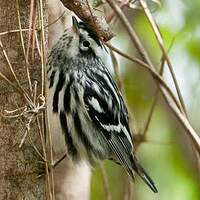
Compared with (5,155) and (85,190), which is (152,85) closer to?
(85,190)

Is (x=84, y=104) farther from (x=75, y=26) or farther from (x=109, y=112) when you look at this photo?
(x=75, y=26)

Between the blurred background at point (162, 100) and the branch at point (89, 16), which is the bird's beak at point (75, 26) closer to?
the branch at point (89, 16)

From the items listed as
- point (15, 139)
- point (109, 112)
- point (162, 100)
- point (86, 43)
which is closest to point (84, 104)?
point (109, 112)

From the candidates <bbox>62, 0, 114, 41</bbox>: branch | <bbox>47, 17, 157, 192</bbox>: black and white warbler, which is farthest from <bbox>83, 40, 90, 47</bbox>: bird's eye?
<bbox>62, 0, 114, 41</bbox>: branch

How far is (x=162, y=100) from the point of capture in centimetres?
464

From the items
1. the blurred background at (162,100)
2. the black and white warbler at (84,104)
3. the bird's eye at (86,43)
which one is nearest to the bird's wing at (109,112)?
the black and white warbler at (84,104)

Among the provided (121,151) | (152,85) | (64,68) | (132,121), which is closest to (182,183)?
(152,85)

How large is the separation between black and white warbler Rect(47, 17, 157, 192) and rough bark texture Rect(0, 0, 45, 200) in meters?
0.35

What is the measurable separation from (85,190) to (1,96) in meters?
1.05

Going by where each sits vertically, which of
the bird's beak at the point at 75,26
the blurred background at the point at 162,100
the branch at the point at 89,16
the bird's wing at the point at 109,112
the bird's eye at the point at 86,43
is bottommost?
the blurred background at the point at 162,100

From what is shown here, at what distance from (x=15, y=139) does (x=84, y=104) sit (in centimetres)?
A: 50

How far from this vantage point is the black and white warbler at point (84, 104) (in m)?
2.69

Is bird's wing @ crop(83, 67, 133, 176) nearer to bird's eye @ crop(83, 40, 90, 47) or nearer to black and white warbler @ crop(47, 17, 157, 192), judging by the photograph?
black and white warbler @ crop(47, 17, 157, 192)

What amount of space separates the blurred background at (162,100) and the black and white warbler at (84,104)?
1.16 meters
